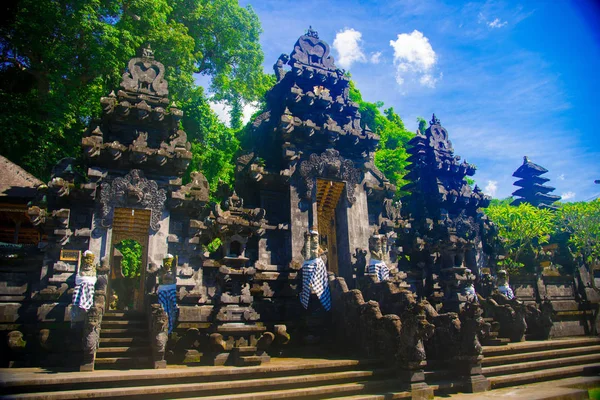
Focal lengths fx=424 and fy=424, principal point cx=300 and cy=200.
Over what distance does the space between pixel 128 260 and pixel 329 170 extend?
1487 cm

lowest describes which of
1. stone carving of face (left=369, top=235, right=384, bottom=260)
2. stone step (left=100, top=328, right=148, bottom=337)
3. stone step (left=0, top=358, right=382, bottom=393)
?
stone step (left=0, top=358, right=382, bottom=393)

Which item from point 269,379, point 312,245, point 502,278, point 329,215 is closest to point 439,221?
point 502,278

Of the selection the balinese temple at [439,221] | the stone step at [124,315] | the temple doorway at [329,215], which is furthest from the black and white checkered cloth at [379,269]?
the stone step at [124,315]

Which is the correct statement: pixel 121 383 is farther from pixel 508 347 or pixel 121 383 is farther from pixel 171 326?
pixel 508 347

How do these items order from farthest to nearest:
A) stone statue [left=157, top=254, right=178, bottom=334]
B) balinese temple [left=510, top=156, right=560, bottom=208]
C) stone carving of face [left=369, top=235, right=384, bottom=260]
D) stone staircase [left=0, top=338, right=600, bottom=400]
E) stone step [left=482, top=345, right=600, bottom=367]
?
balinese temple [left=510, top=156, right=560, bottom=208] < stone carving of face [left=369, top=235, right=384, bottom=260] < stone statue [left=157, top=254, right=178, bottom=334] < stone step [left=482, top=345, right=600, bottom=367] < stone staircase [left=0, top=338, right=600, bottom=400]

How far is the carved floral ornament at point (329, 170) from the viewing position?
51.3 feet

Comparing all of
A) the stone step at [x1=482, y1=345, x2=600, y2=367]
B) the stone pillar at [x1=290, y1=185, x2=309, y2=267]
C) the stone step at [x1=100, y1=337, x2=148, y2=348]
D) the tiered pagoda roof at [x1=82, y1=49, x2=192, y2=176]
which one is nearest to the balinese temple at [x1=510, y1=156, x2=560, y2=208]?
the stone step at [x1=482, y1=345, x2=600, y2=367]

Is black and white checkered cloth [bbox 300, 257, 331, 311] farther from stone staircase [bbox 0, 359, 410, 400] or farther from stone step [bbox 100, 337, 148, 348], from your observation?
stone step [bbox 100, 337, 148, 348]

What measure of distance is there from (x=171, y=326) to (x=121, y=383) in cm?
337

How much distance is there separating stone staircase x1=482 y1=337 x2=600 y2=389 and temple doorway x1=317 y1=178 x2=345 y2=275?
650cm

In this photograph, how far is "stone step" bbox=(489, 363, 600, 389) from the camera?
985 cm

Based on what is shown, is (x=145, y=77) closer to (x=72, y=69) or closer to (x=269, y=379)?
(x=72, y=69)

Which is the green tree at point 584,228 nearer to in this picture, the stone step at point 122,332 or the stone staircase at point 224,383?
the stone staircase at point 224,383

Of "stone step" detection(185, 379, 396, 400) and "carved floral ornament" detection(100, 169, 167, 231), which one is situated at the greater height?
"carved floral ornament" detection(100, 169, 167, 231)
